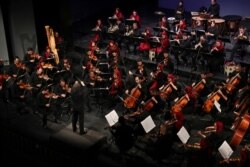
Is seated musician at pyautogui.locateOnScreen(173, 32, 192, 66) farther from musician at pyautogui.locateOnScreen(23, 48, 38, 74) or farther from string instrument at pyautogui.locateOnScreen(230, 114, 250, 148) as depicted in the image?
musician at pyautogui.locateOnScreen(23, 48, 38, 74)

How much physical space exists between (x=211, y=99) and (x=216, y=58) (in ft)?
9.46

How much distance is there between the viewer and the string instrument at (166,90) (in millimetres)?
14109

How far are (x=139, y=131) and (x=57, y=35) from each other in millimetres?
7388

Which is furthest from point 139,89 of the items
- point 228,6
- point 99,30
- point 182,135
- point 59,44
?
point 228,6

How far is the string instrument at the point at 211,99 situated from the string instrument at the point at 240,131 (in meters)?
1.26

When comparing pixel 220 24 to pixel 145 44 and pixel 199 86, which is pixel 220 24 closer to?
pixel 145 44

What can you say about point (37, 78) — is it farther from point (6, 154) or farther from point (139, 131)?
point (139, 131)

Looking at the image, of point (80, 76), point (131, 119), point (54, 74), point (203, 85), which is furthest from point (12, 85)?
point (203, 85)

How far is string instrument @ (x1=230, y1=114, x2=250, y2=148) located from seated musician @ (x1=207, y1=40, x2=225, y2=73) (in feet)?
12.4

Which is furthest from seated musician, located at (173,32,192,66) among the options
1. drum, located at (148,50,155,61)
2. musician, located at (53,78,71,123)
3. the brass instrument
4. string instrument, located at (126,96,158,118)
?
the brass instrument

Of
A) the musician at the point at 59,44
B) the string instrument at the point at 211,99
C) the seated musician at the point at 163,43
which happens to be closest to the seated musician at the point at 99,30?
the musician at the point at 59,44

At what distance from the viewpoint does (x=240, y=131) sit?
12.1m

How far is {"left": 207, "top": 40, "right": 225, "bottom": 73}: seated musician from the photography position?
51.0 feet

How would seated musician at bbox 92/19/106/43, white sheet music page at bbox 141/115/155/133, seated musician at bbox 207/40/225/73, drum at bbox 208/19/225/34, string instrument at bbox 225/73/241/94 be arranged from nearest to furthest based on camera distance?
white sheet music page at bbox 141/115/155/133 → string instrument at bbox 225/73/241/94 → seated musician at bbox 207/40/225/73 → drum at bbox 208/19/225/34 → seated musician at bbox 92/19/106/43
